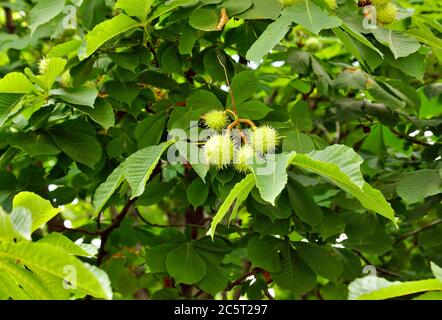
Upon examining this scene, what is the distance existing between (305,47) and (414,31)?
111 centimetres

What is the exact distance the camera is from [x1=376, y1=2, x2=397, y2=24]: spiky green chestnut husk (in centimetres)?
215

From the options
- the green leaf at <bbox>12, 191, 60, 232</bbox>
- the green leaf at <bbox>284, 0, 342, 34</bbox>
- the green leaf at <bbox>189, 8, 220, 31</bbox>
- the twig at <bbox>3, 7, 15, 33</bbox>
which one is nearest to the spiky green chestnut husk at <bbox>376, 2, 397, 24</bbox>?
the green leaf at <bbox>284, 0, 342, 34</bbox>

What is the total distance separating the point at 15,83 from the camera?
78.2 inches

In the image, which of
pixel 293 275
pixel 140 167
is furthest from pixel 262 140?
pixel 293 275

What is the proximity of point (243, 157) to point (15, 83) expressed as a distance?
0.72 meters

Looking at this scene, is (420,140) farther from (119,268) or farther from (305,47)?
(119,268)

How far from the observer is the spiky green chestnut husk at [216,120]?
1.95 m

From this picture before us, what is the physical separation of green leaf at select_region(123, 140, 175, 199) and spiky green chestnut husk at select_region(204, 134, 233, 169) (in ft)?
0.40

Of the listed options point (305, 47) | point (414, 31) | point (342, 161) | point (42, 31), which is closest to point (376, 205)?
point (342, 161)

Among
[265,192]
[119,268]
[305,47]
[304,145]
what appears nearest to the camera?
[265,192]

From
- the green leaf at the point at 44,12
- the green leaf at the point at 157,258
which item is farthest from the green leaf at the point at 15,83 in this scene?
the green leaf at the point at 157,258

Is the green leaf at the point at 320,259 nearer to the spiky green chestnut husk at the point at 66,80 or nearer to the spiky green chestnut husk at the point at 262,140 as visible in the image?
the spiky green chestnut husk at the point at 262,140

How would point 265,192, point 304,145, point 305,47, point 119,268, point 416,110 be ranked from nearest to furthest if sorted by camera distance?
point 265,192 < point 304,145 < point 416,110 < point 119,268 < point 305,47
